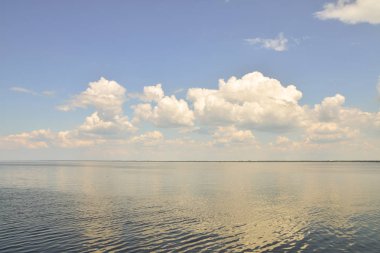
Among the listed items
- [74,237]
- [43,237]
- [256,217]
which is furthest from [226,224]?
[43,237]

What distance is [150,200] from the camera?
74.4 m

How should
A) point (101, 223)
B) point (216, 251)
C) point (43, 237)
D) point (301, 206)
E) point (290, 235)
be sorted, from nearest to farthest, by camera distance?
point (216, 251), point (43, 237), point (290, 235), point (101, 223), point (301, 206)

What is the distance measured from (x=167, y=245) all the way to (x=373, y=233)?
26.6 metres

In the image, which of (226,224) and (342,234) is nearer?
(342,234)

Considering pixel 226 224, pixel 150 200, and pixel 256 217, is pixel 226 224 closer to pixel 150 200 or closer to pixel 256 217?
pixel 256 217

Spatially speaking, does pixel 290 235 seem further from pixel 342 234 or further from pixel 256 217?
pixel 256 217

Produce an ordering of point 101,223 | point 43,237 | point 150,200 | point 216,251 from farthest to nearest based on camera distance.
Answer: point 150,200 → point 101,223 → point 43,237 → point 216,251

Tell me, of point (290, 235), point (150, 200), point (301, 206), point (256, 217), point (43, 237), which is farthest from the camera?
point (150, 200)

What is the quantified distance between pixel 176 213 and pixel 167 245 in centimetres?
2080

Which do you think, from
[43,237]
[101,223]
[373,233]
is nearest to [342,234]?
[373,233]

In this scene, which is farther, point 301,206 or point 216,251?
point 301,206

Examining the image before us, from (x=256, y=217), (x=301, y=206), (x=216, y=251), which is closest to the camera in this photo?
(x=216, y=251)

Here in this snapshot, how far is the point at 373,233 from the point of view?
43500mm

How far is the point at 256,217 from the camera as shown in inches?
2181
